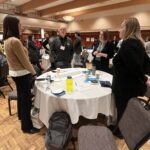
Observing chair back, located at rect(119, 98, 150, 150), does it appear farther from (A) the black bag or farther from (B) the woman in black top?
(A) the black bag

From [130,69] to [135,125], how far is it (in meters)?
0.69

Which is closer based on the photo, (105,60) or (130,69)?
(130,69)

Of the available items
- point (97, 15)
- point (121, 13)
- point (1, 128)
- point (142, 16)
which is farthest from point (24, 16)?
point (1, 128)

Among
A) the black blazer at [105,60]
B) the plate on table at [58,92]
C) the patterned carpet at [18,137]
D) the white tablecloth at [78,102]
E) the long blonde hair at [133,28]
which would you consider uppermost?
the long blonde hair at [133,28]

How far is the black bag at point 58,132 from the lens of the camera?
6.17 feet

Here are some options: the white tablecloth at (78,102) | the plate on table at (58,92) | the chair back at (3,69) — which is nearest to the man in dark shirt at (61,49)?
the chair back at (3,69)

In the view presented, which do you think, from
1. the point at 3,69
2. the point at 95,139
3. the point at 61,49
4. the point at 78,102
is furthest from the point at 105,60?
the point at 3,69

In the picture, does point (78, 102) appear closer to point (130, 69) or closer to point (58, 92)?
point (58, 92)

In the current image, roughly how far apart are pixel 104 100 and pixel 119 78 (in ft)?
1.12

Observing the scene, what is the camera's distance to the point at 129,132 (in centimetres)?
141

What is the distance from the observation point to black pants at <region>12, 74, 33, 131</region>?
2252 mm

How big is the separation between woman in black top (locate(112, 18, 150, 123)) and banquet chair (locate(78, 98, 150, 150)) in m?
0.46

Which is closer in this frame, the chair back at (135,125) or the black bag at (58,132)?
the chair back at (135,125)

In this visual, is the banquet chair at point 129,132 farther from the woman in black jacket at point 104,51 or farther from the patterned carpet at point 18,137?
the woman in black jacket at point 104,51
